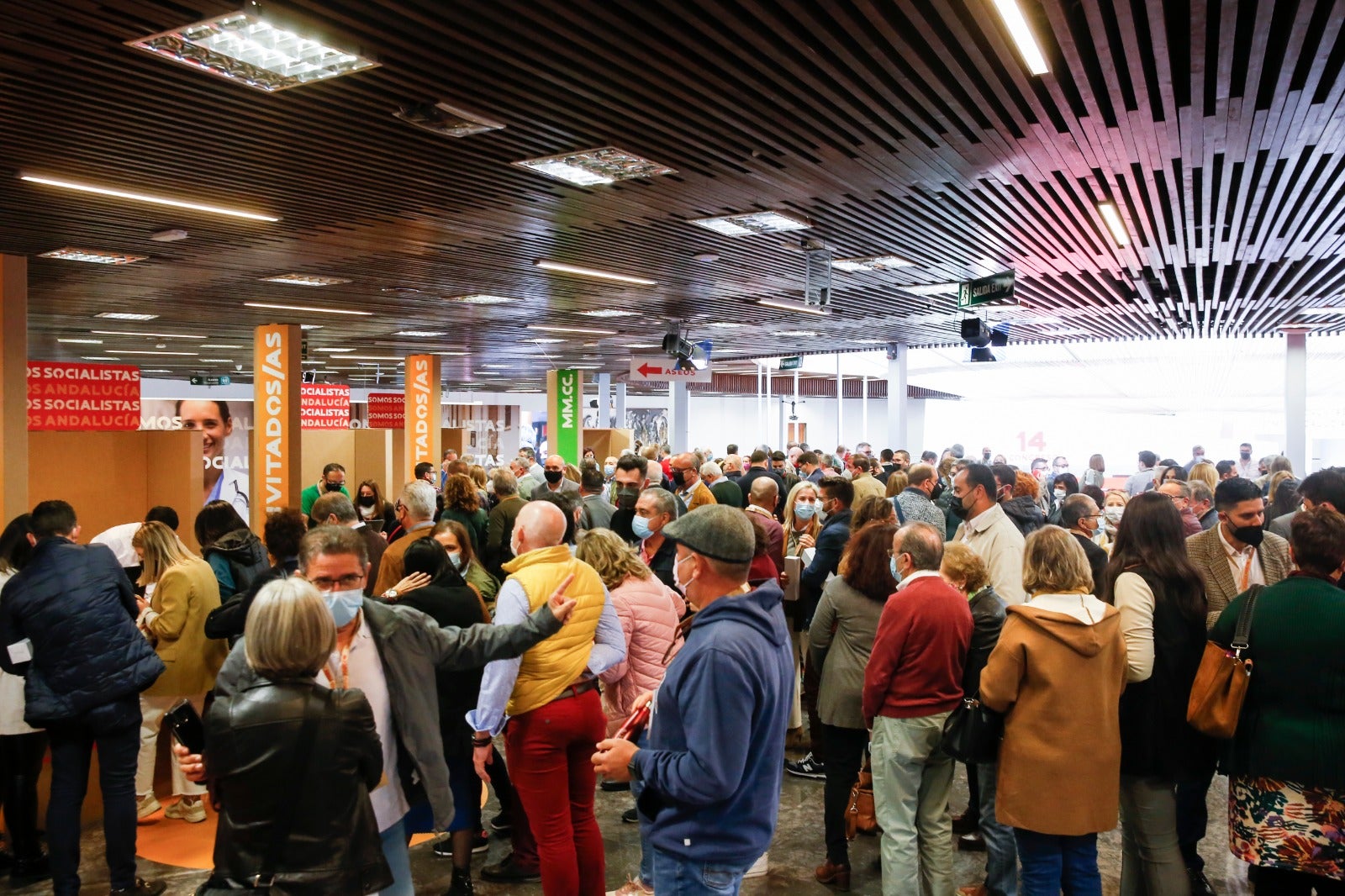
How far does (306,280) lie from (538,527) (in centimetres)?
661

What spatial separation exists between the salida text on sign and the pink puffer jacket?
→ 20.9 feet

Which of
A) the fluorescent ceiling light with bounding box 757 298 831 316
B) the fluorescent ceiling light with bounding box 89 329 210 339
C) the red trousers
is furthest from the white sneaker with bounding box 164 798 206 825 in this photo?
the fluorescent ceiling light with bounding box 89 329 210 339

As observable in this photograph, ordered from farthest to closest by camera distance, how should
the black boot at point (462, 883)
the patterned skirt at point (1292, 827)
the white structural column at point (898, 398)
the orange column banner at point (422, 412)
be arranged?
the white structural column at point (898, 398)
the orange column banner at point (422, 412)
the black boot at point (462, 883)
the patterned skirt at point (1292, 827)

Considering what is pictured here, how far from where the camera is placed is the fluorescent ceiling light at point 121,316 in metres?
11.5

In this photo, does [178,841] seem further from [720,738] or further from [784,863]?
[720,738]

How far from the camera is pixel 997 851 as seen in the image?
387 cm

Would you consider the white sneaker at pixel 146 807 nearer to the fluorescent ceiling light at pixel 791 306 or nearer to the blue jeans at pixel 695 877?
the blue jeans at pixel 695 877

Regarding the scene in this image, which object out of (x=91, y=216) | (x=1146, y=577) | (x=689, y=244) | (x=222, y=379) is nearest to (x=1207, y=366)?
(x=689, y=244)

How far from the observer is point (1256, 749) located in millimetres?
3145

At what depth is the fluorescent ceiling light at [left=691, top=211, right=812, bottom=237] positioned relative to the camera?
6.51 m

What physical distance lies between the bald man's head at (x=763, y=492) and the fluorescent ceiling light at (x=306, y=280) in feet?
16.6

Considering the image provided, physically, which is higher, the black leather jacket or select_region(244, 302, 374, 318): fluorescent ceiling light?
select_region(244, 302, 374, 318): fluorescent ceiling light

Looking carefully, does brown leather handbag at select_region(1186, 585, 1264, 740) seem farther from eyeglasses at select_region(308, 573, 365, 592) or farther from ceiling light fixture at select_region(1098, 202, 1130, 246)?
ceiling light fixture at select_region(1098, 202, 1130, 246)

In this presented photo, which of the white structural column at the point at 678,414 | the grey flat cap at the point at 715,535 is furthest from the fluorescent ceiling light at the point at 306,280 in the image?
the white structural column at the point at 678,414
